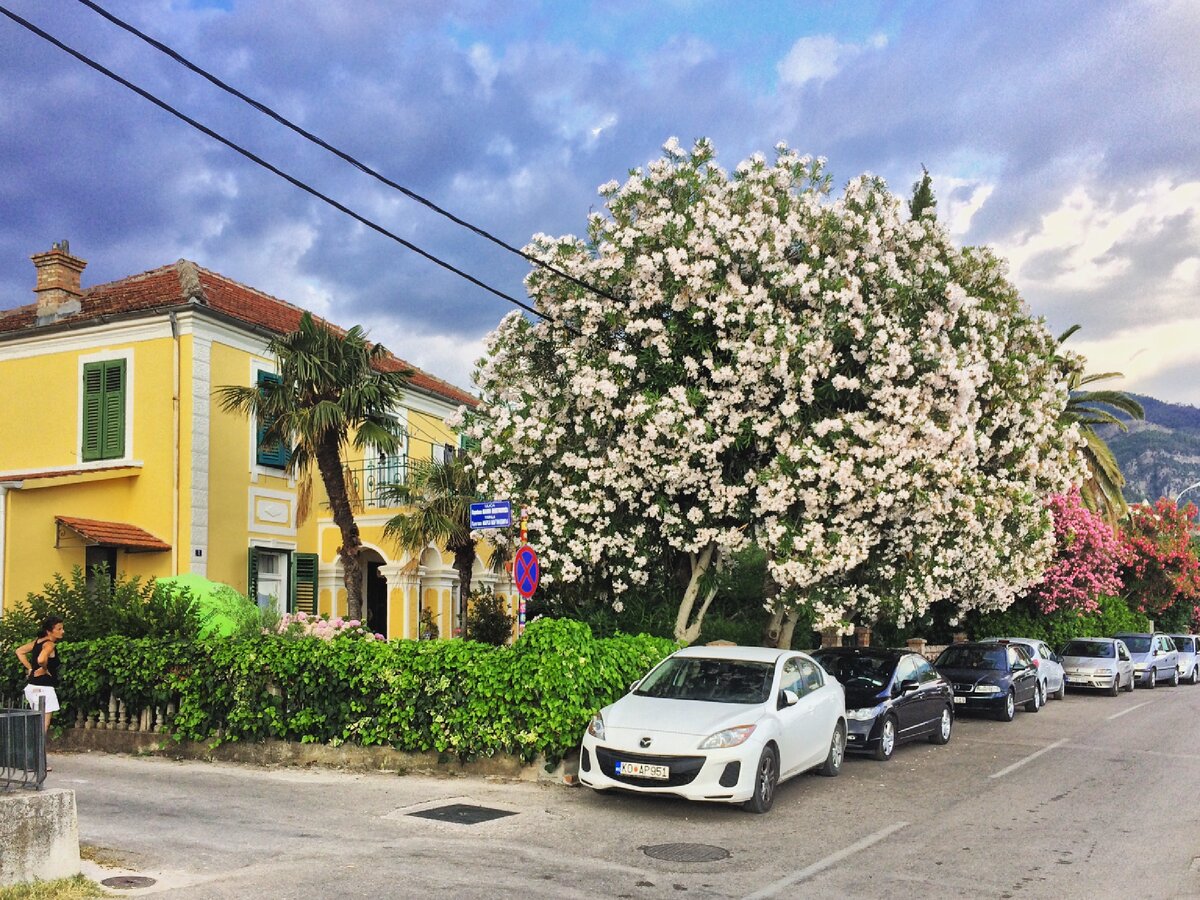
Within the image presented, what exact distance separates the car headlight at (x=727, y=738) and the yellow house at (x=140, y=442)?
36.6 ft

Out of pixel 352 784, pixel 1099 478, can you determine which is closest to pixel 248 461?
pixel 352 784

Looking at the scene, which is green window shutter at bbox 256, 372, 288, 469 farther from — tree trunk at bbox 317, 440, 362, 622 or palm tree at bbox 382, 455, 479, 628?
tree trunk at bbox 317, 440, 362, 622

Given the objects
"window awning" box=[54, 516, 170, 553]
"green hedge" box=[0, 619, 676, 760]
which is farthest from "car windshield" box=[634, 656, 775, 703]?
"window awning" box=[54, 516, 170, 553]

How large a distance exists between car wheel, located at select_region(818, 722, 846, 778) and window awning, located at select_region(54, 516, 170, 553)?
13.6 meters

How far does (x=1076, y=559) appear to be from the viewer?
32.4m

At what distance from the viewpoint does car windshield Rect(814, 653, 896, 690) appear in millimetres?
14676

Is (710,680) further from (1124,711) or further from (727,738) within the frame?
(1124,711)

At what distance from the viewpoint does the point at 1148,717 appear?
21.0m

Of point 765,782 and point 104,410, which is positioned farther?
point 104,410

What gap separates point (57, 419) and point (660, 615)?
13.2m

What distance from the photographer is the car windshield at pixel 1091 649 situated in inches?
1091

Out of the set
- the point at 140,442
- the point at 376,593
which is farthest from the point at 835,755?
the point at 376,593

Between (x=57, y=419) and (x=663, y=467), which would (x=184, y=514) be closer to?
(x=57, y=419)

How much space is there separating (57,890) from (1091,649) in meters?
26.8
